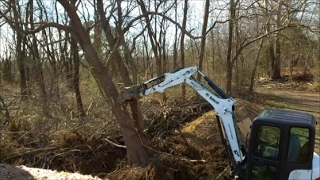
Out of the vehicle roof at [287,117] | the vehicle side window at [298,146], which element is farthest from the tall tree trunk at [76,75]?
the vehicle side window at [298,146]

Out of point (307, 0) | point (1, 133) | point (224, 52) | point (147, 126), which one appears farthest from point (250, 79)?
point (1, 133)

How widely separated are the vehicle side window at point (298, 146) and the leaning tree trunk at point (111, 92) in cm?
369

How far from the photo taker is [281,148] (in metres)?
5.20

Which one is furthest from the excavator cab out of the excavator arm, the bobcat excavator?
the excavator arm

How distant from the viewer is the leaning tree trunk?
764cm

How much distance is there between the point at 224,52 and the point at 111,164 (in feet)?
47.7

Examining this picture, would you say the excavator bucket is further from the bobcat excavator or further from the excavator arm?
the bobcat excavator

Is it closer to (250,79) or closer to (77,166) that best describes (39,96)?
(77,166)

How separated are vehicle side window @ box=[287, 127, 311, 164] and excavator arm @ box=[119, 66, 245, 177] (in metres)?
1.08

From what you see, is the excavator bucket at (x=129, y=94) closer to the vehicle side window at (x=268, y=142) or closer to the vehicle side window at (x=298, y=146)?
the vehicle side window at (x=268, y=142)

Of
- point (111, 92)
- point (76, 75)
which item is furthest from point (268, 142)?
point (76, 75)

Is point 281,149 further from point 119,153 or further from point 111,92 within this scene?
point 119,153

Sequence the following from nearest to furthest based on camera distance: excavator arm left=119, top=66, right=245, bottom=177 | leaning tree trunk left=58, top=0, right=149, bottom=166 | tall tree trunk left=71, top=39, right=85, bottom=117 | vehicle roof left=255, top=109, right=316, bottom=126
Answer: vehicle roof left=255, top=109, right=316, bottom=126, excavator arm left=119, top=66, right=245, bottom=177, leaning tree trunk left=58, top=0, right=149, bottom=166, tall tree trunk left=71, top=39, right=85, bottom=117

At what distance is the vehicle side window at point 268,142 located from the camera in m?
5.25
